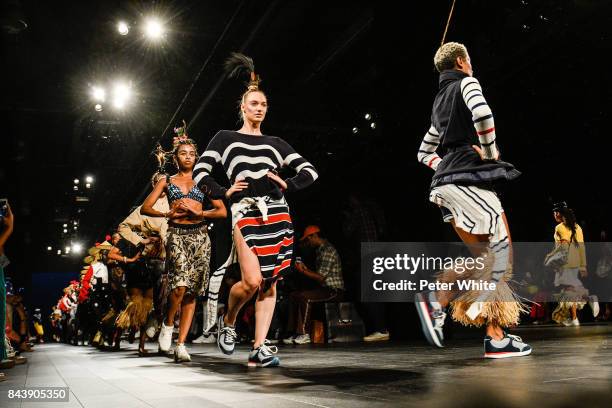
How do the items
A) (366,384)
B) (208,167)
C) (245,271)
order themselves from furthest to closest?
(208,167), (245,271), (366,384)

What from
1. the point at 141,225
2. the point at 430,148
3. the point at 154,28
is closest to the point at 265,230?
the point at 430,148

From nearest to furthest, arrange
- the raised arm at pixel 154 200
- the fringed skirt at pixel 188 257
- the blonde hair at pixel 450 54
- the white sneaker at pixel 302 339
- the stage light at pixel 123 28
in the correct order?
the blonde hair at pixel 450 54 → the fringed skirt at pixel 188 257 → the raised arm at pixel 154 200 → the white sneaker at pixel 302 339 → the stage light at pixel 123 28

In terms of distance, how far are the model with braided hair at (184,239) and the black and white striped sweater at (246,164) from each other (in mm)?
1017

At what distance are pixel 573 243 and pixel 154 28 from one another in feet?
24.2

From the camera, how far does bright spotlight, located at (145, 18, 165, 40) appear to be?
903cm

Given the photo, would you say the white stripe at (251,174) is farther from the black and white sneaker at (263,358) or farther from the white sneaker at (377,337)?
the white sneaker at (377,337)

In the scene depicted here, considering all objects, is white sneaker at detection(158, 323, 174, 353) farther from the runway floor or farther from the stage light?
the stage light

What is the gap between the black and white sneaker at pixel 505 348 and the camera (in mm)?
3738

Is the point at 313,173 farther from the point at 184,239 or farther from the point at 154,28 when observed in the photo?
the point at 154,28

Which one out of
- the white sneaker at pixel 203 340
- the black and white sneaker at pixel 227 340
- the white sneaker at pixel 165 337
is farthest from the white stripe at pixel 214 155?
the white sneaker at pixel 203 340

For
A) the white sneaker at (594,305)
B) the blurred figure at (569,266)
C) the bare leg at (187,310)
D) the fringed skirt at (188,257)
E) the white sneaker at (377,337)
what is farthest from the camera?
the white sneaker at (594,305)

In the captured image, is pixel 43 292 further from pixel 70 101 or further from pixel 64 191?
pixel 70 101

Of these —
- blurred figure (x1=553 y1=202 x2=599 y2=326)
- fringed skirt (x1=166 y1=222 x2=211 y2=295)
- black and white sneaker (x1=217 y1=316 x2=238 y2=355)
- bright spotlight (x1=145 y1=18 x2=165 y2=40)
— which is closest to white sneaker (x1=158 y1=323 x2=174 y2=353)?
fringed skirt (x1=166 y1=222 x2=211 y2=295)

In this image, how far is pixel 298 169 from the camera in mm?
4078
